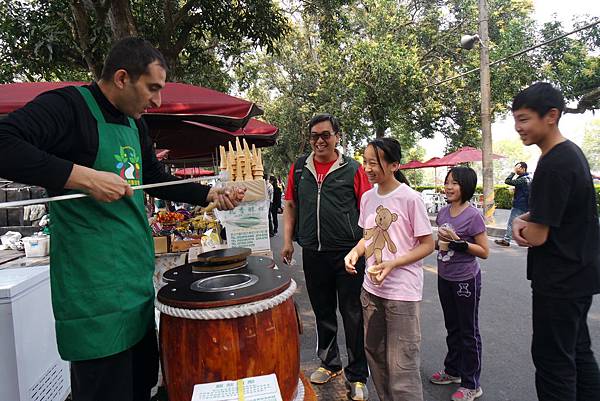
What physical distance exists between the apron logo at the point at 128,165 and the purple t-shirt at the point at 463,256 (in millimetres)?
2247

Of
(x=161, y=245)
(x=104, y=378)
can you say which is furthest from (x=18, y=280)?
(x=161, y=245)

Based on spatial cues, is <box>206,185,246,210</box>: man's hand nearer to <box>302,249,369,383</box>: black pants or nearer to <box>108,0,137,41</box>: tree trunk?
<box>302,249,369,383</box>: black pants

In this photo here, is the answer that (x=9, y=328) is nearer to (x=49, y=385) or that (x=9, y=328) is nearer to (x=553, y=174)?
(x=49, y=385)

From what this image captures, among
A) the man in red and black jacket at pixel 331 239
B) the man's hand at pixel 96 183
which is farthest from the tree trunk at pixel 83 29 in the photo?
the man's hand at pixel 96 183

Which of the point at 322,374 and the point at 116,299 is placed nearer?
the point at 116,299

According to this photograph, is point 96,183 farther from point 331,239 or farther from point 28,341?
point 331,239

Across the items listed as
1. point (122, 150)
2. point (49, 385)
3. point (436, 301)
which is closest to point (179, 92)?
point (122, 150)

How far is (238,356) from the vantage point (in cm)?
149

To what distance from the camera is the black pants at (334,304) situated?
280 cm

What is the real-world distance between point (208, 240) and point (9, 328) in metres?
1.76

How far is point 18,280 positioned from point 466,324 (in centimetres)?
292

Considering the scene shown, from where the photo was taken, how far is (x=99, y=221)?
1434 mm

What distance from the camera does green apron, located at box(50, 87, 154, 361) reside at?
55.1 inches

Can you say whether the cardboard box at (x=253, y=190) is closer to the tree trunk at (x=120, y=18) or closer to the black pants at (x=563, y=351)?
the black pants at (x=563, y=351)
